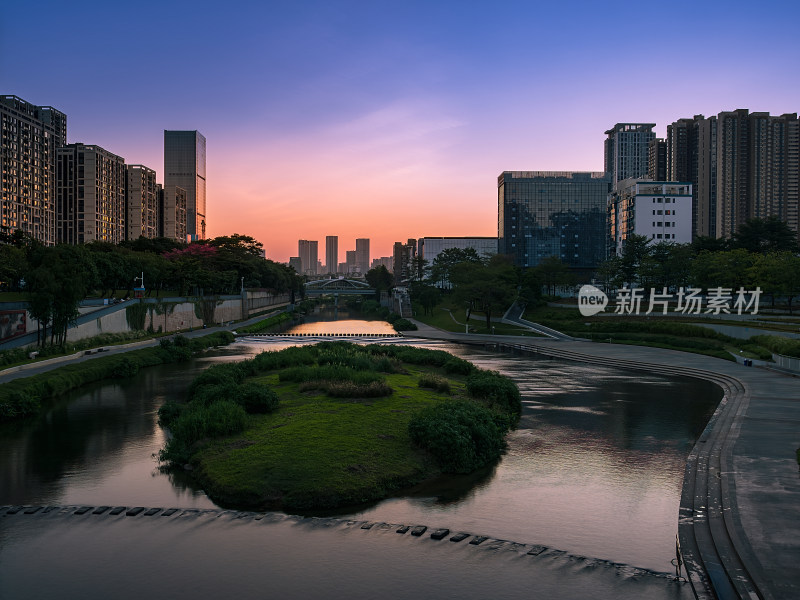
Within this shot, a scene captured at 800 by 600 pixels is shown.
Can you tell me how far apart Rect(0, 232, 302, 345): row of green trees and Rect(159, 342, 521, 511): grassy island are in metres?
19.8

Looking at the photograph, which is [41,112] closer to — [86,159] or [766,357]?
[86,159]

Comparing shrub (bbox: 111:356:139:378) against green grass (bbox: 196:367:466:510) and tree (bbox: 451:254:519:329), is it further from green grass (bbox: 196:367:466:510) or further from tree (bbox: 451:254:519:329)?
tree (bbox: 451:254:519:329)

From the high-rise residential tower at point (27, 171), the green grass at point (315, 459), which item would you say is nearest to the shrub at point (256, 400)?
the green grass at point (315, 459)

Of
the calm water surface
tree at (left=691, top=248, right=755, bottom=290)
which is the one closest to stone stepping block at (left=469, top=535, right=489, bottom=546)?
the calm water surface

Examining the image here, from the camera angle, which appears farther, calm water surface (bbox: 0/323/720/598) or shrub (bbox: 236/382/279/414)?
shrub (bbox: 236/382/279/414)

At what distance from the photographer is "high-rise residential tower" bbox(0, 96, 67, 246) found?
530 feet

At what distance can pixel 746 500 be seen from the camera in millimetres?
18016

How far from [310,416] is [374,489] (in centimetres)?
867

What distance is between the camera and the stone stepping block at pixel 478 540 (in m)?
16.9

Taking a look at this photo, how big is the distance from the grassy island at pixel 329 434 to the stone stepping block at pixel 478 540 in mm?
4261

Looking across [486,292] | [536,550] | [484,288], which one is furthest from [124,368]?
[486,292]

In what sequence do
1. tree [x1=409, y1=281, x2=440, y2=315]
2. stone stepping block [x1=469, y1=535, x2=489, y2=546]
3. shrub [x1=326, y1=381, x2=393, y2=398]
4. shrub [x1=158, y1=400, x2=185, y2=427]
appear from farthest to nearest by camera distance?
tree [x1=409, y1=281, x2=440, y2=315]
shrub [x1=326, y1=381, x2=393, y2=398]
shrub [x1=158, y1=400, x2=185, y2=427]
stone stepping block [x1=469, y1=535, x2=489, y2=546]

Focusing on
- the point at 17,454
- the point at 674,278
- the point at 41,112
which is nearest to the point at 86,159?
the point at 41,112

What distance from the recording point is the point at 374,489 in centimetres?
2055
